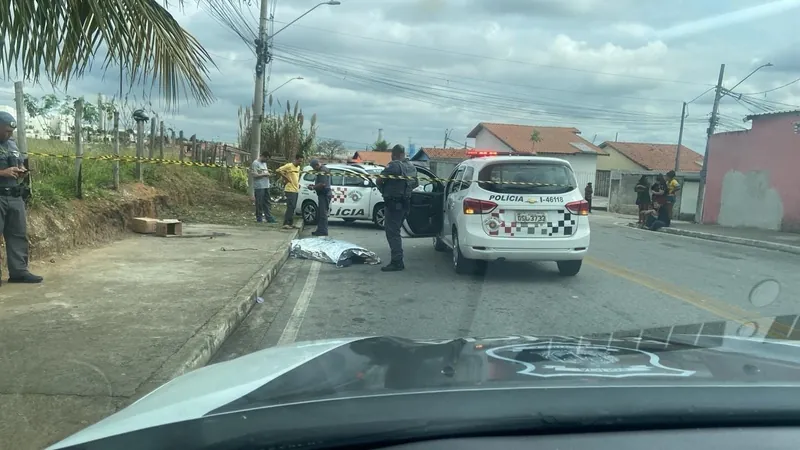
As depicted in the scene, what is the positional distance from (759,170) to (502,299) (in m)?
17.9

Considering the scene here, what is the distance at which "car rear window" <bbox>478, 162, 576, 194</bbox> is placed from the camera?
8.98m

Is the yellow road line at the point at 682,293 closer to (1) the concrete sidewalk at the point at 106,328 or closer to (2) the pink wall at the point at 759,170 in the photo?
(1) the concrete sidewalk at the point at 106,328

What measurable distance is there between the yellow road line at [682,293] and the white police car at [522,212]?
→ 40.8 inches

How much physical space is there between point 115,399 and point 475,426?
3400 mm

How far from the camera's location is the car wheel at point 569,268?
31.2 feet

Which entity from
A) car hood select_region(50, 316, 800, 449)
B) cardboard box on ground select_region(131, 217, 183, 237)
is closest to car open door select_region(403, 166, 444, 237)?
cardboard box on ground select_region(131, 217, 183, 237)

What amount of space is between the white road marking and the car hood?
3.12 meters

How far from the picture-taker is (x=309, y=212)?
1697 centimetres

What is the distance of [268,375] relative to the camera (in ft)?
7.75

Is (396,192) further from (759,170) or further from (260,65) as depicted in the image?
(759,170)

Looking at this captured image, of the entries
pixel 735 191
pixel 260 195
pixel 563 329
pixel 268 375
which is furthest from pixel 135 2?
pixel 735 191

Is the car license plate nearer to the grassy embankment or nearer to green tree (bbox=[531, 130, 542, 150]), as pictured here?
the grassy embankment

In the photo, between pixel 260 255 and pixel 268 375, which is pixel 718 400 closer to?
pixel 268 375

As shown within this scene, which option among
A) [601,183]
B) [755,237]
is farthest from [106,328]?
[601,183]
